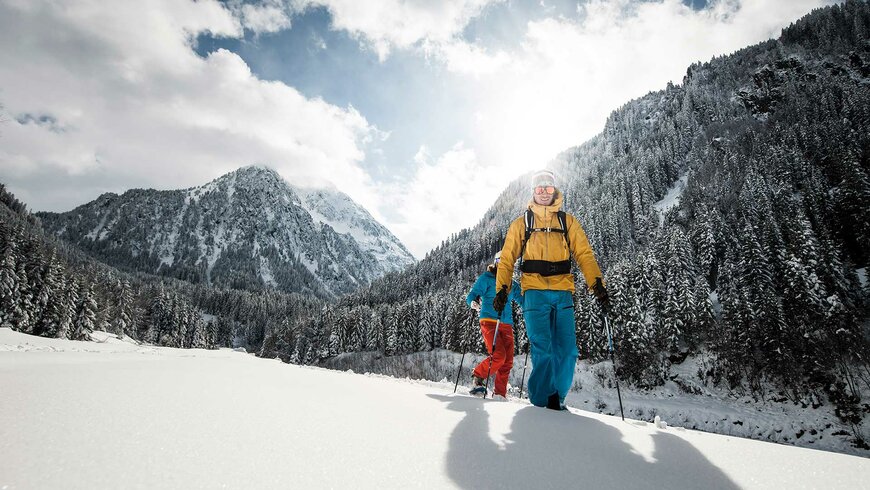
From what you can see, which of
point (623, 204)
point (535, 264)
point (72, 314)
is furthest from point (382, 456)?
point (623, 204)

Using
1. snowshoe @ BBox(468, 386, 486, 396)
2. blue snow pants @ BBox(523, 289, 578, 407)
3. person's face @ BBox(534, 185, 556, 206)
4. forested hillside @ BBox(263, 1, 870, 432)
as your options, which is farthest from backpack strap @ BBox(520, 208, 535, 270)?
forested hillside @ BBox(263, 1, 870, 432)

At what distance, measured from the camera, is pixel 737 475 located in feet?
6.31

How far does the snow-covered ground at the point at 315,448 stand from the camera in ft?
4.46

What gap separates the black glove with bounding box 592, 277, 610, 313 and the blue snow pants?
34 cm

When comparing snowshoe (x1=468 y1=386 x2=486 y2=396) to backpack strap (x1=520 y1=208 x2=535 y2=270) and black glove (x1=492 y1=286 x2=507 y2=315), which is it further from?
backpack strap (x1=520 y1=208 x2=535 y2=270)

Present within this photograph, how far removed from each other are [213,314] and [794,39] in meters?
228

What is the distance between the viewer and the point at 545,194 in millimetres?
5395

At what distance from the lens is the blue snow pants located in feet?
15.4

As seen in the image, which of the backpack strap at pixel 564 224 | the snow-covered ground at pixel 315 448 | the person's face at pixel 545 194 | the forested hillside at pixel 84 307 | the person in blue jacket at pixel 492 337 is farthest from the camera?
the forested hillside at pixel 84 307

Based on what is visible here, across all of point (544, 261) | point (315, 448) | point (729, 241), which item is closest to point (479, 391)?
point (544, 261)

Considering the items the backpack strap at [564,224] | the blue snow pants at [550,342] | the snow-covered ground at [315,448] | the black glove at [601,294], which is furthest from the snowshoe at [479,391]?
the snow-covered ground at [315,448]

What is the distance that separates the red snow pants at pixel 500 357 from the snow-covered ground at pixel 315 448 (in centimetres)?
354

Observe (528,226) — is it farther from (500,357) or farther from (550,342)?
→ (500,357)

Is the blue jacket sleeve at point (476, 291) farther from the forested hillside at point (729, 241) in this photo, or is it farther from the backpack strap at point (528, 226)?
the backpack strap at point (528, 226)
